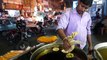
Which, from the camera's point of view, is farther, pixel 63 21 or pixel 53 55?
pixel 63 21

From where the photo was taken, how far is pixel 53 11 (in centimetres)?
381

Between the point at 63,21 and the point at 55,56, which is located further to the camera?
the point at 63,21

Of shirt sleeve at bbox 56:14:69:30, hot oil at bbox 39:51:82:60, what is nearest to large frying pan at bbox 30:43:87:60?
hot oil at bbox 39:51:82:60

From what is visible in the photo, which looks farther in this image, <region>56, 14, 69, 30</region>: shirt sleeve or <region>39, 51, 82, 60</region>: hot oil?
<region>56, 14, 69, 30</region>: shirt sleeve

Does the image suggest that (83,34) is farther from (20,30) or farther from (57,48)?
(20,30)

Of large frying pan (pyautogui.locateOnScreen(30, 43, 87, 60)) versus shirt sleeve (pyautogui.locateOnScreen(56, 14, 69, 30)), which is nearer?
large frying pan (pyautogui.locateOnScreen(30, 43, 87, 60))

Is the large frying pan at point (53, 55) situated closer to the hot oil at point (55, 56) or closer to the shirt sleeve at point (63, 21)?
the hot oil at point (55, 56)

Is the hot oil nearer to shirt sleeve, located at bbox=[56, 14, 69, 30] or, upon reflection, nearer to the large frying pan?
the large frying pan

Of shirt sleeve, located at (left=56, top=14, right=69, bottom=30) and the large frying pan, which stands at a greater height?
the large frying pan

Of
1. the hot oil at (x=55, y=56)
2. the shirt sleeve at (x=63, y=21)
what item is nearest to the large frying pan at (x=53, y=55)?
the hot oil at (x=55, y=56)

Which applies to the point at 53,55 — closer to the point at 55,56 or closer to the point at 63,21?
the point at 55,56

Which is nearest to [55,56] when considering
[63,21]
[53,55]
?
[53,55]

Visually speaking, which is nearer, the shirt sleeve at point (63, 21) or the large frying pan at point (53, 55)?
the large frying pan at point (53, 55)

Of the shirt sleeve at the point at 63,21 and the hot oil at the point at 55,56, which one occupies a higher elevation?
the hot oil at the point at 55,56
